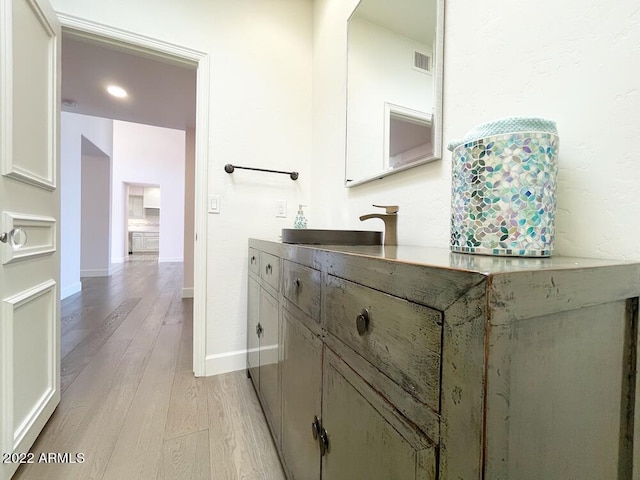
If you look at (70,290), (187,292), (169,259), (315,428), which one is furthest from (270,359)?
(169,259)

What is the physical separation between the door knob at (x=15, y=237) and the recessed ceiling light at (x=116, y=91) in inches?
97.4

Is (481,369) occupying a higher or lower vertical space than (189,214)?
lower

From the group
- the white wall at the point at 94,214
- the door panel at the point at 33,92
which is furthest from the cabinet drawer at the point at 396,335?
the white wall at the point at 94,214

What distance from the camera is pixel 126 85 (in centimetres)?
283

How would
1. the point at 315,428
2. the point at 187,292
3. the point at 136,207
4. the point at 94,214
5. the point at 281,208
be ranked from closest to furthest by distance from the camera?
the point at 315,428 → the point at 281,208 → the point at 187,292 → the point at 94,214 → the point at 136,207

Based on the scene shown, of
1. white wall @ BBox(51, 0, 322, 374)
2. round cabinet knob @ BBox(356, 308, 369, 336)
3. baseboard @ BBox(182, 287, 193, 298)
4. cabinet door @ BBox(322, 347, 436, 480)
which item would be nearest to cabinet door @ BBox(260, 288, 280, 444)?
cabinet door @ BBox(322, 347, 436, 480)

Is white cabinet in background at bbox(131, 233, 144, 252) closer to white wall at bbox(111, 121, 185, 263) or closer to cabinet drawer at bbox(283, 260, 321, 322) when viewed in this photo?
white wall at bbox(111, 121, 185, 263)

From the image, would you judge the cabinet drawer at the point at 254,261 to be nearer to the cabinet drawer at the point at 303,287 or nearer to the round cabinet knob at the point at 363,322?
the cabinet drawer at the point at 303,287

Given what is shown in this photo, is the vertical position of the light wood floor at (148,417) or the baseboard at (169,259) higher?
the baseboard at (169,259)

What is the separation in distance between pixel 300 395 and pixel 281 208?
135 cm

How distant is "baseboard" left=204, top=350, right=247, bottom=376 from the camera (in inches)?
72.1

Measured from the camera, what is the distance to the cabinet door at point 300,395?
0.79m

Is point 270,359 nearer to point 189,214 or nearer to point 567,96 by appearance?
point 567,96

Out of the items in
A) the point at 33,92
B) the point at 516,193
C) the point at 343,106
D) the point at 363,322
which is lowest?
the point at 363,322
